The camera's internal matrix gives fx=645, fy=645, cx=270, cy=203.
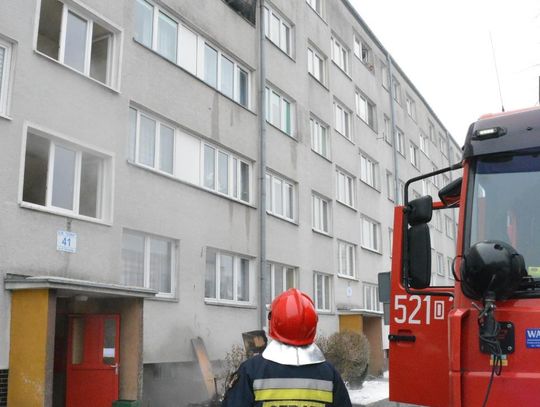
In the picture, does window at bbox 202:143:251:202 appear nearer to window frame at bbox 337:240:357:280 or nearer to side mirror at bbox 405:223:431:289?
window frame at bbox 337:240:357:280

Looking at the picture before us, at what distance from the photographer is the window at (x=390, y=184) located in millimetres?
28058

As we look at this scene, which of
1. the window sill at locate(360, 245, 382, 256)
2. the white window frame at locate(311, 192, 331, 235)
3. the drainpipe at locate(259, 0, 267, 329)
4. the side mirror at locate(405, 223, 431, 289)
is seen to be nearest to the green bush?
the drainpipe at locate(259, 0, 267, 329)

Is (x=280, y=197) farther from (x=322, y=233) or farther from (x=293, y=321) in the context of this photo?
(x=293, y=321)

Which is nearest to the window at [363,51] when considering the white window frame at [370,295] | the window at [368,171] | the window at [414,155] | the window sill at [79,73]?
the window at [368,171]

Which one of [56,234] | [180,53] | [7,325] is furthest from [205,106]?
[7,325]

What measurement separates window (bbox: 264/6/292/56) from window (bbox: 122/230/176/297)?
26.8 ft

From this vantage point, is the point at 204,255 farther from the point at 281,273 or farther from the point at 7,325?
the point at 7,325

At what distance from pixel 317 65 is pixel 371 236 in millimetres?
7121

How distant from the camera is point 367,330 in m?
22.2

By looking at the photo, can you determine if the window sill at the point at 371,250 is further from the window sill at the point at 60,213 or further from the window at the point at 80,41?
the window sill at the point at 60,213

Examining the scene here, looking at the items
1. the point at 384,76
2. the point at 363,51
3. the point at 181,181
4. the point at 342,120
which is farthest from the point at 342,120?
the point at 181,181

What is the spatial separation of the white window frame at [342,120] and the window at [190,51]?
6667 mm

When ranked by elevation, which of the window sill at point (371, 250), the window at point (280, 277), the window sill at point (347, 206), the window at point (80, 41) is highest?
the window at point (80, 41)

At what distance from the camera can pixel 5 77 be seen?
385 inches
